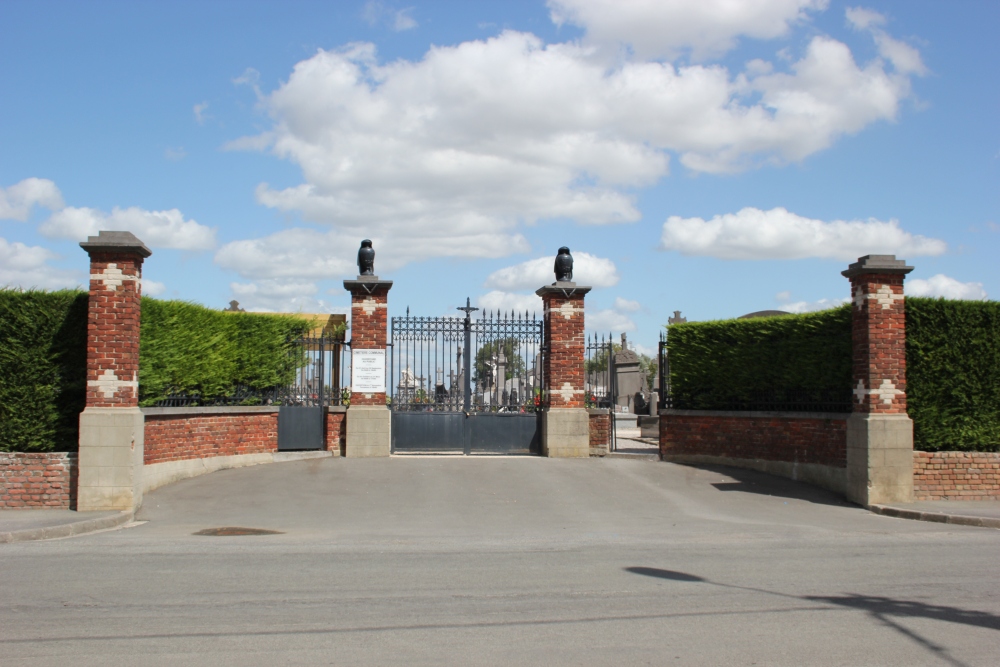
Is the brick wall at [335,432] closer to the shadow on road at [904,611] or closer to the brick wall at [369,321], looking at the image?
the brick wall at [369,321]

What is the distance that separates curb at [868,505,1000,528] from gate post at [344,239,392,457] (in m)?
9.02

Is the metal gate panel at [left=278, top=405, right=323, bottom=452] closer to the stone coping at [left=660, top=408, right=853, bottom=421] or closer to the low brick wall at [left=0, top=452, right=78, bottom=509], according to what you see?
the low brick wall at [left=0, top=452, right=78, bottom=509]

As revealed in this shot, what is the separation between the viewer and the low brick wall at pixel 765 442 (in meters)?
14.5

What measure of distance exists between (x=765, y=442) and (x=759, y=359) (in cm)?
153

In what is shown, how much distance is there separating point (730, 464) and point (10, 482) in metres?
12.2

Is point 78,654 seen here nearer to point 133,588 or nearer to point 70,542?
point 133,588

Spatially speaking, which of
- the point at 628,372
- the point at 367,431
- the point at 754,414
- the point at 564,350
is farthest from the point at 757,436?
the point at 628,372

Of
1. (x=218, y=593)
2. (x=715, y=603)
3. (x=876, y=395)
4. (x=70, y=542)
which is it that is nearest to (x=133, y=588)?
(x=218, y=593)

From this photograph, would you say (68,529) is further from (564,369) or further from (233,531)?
(564,369)

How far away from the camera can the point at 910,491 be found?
44.1ft

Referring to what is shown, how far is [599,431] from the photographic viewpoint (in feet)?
58.2

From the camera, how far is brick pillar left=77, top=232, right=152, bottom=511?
12.0 meters

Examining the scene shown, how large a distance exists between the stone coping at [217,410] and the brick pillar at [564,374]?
4.21m

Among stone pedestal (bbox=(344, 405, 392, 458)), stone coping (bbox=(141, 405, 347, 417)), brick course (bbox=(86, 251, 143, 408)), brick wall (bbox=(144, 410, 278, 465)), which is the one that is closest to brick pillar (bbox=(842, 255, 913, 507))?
stone pedestal (bbox=(344, 405, 392, 458))
